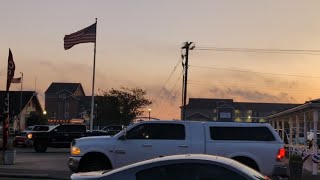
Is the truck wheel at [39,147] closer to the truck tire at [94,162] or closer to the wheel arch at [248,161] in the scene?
the truck tire at [94,162]

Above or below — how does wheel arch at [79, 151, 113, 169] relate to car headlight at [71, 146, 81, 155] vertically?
below

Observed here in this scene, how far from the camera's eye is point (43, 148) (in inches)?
1444

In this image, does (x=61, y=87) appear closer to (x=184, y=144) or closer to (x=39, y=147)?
(x=39, y=147)

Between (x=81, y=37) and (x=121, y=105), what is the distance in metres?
53.4

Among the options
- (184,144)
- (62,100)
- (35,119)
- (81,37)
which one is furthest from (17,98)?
(184,144)

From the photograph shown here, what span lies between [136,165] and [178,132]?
8771 millimetres

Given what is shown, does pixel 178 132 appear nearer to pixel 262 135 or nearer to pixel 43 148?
pixel 262 135

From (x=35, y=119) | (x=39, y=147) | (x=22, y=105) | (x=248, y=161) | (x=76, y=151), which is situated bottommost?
(x=39, y=147)

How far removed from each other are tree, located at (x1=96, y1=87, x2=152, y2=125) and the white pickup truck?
71335 mm

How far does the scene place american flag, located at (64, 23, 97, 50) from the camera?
35000 millimetres

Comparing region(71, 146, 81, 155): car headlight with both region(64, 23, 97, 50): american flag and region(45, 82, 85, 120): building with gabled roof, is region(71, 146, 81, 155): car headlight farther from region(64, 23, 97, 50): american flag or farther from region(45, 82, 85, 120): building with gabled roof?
region(45, 82, 85, 120): building with gabled roof

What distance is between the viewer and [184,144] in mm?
15625

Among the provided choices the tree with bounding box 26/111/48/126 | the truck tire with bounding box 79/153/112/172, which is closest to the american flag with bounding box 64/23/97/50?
the truck tire with bounding box 79/153/112/172

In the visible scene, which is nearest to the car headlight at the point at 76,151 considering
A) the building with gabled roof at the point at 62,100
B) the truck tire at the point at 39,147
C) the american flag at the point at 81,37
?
the american flag at the point at 81,37
